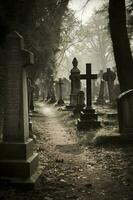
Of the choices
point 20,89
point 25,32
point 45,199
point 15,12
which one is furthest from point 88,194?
point 25,32

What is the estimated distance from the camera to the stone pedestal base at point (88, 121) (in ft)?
41.3

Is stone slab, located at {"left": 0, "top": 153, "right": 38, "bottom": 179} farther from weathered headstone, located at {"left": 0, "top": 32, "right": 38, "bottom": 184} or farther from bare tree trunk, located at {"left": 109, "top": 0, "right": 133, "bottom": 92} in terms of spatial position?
bare tree trunk, located at {"left": 109, "top": 0, "right": 133, "bottom": 92}

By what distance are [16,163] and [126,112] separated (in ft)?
15.7

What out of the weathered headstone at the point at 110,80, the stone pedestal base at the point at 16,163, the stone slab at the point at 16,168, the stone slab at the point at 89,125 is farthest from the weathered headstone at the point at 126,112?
the weathered headstone at the point at 110,80

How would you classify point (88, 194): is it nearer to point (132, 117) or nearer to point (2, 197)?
point (2, 197)

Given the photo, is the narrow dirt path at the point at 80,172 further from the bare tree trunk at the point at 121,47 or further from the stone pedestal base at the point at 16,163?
the bare tree trunk at the point at 121,47

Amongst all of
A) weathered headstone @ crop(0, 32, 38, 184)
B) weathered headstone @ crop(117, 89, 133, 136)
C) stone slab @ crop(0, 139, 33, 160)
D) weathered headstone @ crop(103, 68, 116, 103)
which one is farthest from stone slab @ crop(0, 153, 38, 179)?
weathered headstone @ crop(103, 68, 116, 103)

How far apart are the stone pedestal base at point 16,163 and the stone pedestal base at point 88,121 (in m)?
6.46

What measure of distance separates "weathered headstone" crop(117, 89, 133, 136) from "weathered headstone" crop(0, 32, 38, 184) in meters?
4.13

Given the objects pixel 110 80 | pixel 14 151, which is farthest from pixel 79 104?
pixel 14 151

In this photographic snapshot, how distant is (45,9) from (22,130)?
10650 millimetres

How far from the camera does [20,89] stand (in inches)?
246

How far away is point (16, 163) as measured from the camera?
594cm

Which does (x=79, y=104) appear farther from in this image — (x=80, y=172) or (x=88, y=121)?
(x=80, y=172)
